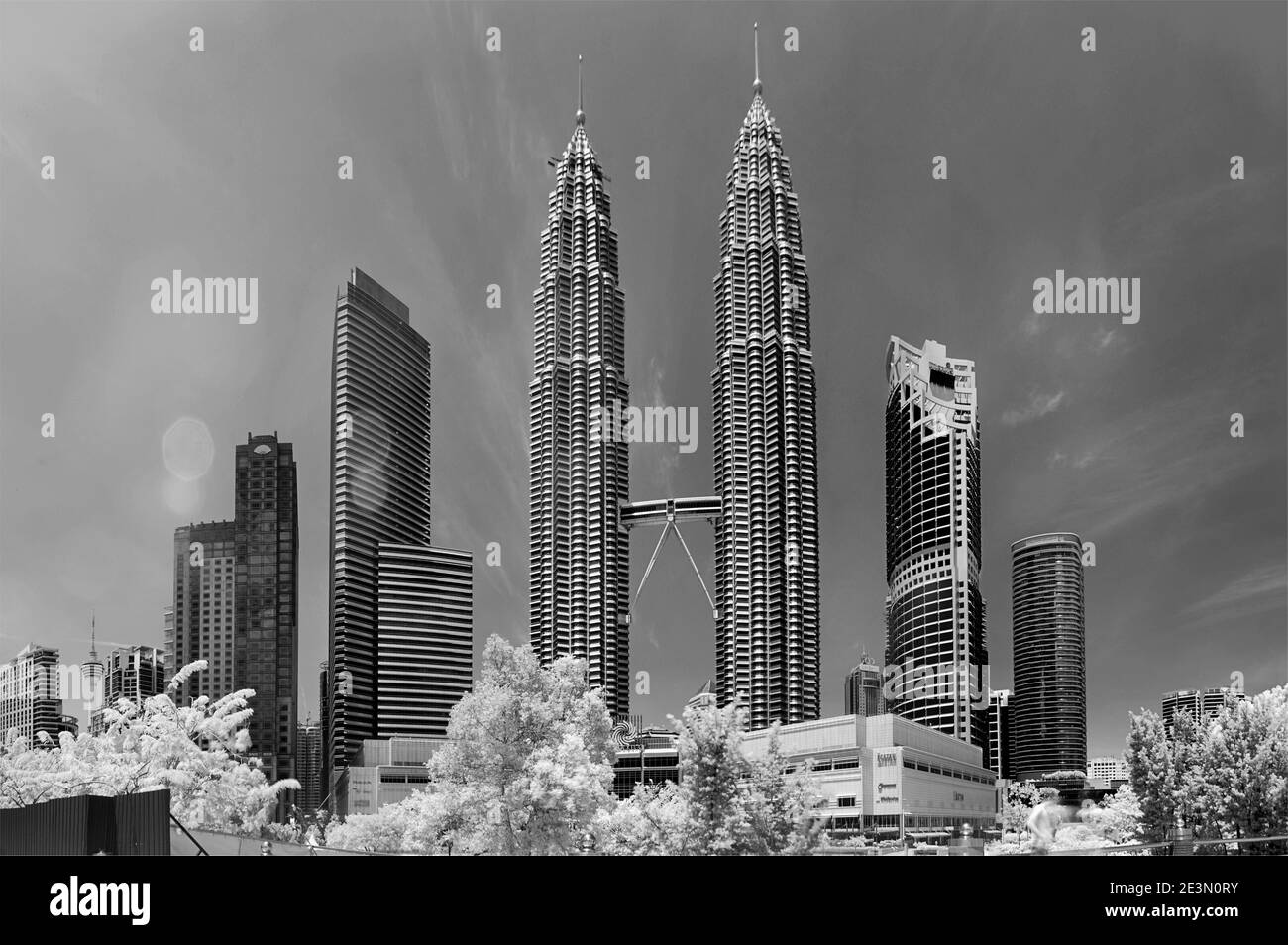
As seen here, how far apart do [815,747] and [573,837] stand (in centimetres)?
9711

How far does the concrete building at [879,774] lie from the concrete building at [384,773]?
168 ft

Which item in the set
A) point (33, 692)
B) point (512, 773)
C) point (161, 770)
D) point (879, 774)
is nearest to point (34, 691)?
point (33, 692)

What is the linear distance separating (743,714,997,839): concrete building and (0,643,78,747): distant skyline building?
107555 mm

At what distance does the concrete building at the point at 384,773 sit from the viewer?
153 metres

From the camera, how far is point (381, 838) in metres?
69.7

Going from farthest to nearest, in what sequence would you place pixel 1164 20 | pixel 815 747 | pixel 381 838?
pixel 1164 20
pixel 815 747
pixel 381 838

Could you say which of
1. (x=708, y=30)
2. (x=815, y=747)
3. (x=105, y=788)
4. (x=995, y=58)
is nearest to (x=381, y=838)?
(x=105, y=788)

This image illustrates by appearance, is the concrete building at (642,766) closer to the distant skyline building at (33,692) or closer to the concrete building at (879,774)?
the concrete building at (879,774)

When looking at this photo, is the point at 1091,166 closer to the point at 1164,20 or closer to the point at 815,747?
the point at 1164,20

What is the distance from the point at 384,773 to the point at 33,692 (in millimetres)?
61677

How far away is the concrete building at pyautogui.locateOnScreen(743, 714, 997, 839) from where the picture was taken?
126250mm

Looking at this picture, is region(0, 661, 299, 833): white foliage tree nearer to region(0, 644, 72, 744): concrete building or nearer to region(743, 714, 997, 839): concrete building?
region(743, 714, 997, 839): concrete building

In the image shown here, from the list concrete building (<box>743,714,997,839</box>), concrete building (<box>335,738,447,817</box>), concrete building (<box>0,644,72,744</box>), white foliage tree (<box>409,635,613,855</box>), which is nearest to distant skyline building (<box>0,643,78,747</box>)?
concrete building (<box>0,644,72,744</box>)
